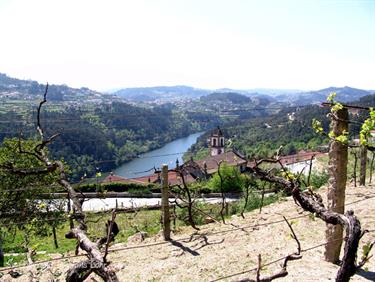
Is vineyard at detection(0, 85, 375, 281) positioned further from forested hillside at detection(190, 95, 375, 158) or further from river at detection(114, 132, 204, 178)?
forested hillside at detection(190, 95, 375, 158)

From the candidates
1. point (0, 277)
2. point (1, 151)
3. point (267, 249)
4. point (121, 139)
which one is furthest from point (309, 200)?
point (121, 139)

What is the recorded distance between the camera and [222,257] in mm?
7508

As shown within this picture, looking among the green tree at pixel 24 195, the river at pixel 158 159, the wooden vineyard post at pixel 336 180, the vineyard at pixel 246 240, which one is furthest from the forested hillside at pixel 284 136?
the wooden vineyard post at pixel 336 180

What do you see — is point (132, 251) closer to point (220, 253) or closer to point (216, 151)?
point (220, 253)

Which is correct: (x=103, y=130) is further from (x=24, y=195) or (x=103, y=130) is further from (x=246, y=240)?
(x=246, y=240)

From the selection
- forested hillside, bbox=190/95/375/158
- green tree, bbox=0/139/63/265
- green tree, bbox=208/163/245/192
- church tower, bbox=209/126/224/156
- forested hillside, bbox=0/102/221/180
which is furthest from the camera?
forested hillside, bbox=190/95/375/158

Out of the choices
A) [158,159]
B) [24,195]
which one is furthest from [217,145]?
[24,195]

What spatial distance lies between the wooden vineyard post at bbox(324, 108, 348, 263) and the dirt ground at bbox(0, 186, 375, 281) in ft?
1.35

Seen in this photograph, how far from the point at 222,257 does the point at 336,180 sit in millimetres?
2724

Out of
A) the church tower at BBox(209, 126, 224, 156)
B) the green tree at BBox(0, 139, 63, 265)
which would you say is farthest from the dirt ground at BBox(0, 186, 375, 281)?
the church tower at BBox(209, 126, 224, 156)

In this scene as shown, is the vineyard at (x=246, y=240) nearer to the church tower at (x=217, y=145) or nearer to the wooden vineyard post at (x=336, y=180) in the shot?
the wooden vineyard post at (x=336, y=180)

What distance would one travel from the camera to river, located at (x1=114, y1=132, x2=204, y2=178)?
8312cm

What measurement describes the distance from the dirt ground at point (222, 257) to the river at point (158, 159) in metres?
51.9

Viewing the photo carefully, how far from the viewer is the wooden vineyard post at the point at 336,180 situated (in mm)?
6174
